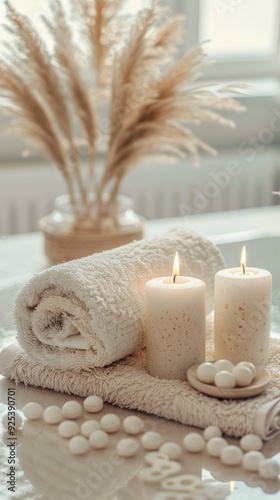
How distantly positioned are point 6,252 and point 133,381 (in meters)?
0.66

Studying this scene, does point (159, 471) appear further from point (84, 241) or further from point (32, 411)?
point (84, 241)

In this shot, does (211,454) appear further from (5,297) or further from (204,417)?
(5,297)

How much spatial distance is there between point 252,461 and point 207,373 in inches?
4.7

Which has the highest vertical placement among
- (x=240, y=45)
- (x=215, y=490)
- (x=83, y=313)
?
(x=240, y=45)

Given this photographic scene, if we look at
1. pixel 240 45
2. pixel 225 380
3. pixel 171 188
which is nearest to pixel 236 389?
pixel 225 380

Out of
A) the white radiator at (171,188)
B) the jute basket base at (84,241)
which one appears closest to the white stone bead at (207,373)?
the jute basket base at (84,241)

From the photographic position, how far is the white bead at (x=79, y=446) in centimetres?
76

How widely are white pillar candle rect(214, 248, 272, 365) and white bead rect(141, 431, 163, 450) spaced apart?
0.17 metres

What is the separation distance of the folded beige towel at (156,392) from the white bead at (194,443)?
0.12 feet

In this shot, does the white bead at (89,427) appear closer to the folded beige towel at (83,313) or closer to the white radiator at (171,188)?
the folded beige towel at (83,313)

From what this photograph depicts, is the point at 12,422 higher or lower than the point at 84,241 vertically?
lower

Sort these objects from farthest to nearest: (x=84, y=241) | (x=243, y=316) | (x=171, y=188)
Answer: (x=171, y=188) → (x=84, y=241) → (x=243, y=316)

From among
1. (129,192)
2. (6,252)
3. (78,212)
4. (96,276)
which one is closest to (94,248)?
(78,212)

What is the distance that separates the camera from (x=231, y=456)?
29.0 inches
